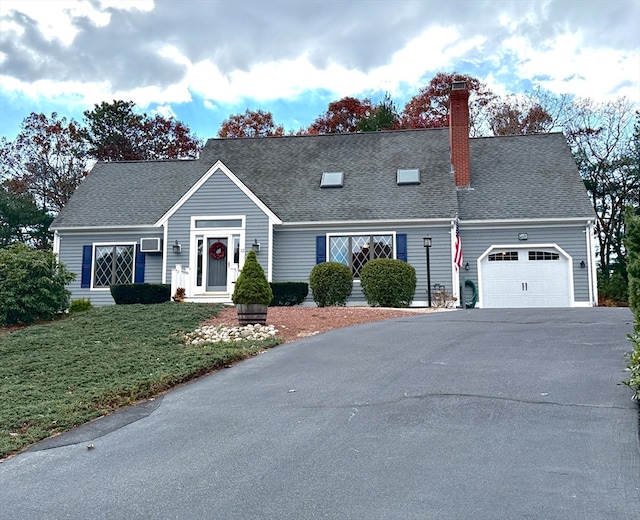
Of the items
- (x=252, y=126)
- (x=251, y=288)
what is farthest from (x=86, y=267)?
(x=252, y=126)

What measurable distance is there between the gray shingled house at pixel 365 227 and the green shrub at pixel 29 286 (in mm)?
3586

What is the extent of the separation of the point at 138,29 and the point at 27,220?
54.5 ft

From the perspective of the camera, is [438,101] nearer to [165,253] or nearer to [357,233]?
[357,233]

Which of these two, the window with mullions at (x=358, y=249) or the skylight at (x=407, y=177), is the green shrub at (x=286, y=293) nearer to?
the window with mullions at (x=358, y=249)

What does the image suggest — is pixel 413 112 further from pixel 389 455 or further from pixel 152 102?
pixel 389 455

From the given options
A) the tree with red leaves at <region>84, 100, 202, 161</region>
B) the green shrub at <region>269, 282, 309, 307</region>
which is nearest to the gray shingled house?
the green shrub at <region>269, 282, 309, 307</region>

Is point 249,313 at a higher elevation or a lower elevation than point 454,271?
lower

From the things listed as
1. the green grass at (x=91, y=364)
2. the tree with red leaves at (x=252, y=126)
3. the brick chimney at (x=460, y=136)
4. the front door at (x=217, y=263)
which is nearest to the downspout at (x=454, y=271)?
the brick chimney at (x=460, y=136)

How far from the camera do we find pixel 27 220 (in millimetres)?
28984

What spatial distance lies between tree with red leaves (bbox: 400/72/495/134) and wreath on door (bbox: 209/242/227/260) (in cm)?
1745

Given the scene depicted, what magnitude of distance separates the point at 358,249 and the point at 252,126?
17.2m

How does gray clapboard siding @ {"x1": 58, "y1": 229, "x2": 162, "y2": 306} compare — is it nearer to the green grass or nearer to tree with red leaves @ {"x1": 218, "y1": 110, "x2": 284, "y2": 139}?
the green grass

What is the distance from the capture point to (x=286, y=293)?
1688 centimetres

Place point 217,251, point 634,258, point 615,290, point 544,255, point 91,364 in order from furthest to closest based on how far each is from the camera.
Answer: point 615,290 → point 544,255 → point 217,251 → point 91,364 → point 634,258
